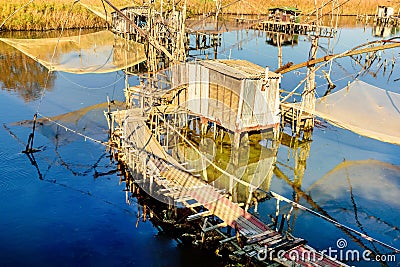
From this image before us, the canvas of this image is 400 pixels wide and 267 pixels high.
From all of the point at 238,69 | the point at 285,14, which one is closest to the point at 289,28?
the point at 285,14

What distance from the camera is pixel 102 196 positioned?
1415 cm

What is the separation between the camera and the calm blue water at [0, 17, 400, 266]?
1145 centimetres

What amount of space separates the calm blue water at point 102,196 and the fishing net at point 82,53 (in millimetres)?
2457

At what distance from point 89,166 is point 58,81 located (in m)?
12.6

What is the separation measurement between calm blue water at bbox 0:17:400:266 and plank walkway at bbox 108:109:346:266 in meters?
1.25

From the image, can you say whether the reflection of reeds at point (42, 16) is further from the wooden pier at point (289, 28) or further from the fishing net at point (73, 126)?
the wooden pier at point (289, 28)

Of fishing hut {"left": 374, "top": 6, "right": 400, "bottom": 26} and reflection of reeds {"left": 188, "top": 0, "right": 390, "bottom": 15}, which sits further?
reflection of reeds {"left": 188, "top": 0, "right": 390, "bottom": 15}

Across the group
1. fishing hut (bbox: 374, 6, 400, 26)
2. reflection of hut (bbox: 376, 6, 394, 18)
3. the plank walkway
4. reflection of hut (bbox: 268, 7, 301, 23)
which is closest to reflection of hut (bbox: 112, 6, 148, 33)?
reflection of hut (bbox: 268, 7, 301, 23)

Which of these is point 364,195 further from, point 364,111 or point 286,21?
point 286,21

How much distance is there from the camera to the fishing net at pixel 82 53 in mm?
20450

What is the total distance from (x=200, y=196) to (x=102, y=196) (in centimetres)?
419

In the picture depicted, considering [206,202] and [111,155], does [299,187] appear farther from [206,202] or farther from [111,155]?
[111,155]

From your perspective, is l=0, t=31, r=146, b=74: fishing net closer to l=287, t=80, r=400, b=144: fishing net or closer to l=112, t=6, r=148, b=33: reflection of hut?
l=112, t=6, r=148, b=33: reflection of hut

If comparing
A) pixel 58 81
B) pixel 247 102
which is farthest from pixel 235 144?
pixel 58 81
